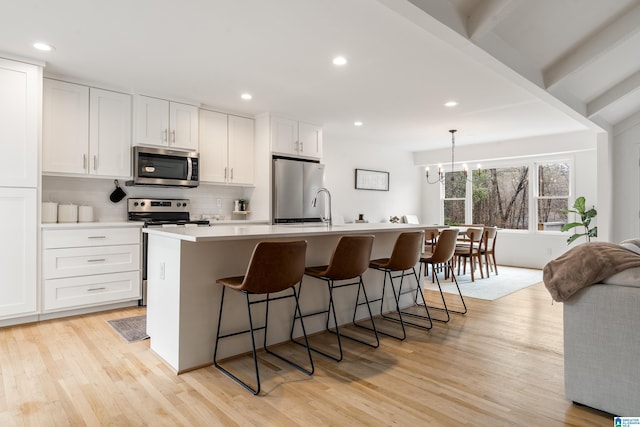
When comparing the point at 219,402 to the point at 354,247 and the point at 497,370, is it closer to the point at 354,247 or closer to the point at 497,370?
the point at 354,247

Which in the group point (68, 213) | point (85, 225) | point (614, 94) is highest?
point (614, 94)

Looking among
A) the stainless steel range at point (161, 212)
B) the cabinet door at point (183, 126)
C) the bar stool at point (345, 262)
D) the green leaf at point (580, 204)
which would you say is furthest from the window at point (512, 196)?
the stainless steel range at point (161, 212)

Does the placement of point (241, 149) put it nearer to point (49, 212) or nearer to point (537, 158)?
point (49, 212)

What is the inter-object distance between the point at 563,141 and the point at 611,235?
2077 millimetres

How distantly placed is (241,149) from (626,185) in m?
5.55

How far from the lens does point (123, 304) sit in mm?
4199

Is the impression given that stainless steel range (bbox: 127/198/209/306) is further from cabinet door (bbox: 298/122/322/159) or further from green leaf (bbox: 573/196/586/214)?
green leaf (bbox: 573/196/586/214)

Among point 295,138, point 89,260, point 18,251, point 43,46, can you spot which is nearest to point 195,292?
point 89,260

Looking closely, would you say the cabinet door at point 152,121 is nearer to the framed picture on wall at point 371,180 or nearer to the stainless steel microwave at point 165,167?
the stainless steel microwave at point 165,167

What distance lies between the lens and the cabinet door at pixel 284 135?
5.42 meters

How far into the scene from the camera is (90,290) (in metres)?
3.90

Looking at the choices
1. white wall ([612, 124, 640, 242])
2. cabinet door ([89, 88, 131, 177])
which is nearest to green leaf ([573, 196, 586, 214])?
white wall ([612, 124, 640, 242])

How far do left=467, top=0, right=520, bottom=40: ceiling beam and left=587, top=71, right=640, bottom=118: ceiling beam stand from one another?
2847 mm

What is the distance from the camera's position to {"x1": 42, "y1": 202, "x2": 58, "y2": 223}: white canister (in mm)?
3869
